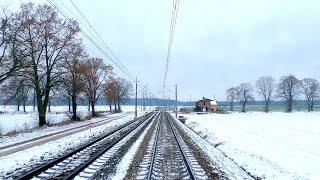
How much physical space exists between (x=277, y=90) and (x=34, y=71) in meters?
126

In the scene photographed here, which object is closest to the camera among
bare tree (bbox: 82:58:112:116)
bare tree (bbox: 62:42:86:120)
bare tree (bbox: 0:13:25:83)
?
bare tree (bbox: 0:13:25:83)

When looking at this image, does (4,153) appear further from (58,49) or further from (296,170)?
(58,49)

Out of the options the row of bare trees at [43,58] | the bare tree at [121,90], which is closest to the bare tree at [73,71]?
the row of bare trees at [43,58]

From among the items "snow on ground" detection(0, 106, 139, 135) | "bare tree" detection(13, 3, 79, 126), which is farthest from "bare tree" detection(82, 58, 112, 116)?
"bare tree" detection(13, 3, 79, 126)

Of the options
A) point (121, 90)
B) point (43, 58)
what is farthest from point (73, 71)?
point (121, 90)

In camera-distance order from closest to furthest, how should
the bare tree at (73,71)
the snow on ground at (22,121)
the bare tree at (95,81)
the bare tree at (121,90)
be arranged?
the snow on ground at (22,121) → the bare tree at (73,71) → the bare tree at (95,81) → the bare tree at (121,90)

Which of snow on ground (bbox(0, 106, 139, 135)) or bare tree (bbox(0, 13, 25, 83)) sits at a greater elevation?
bare tree (bbox(0, 13, 25, 83))

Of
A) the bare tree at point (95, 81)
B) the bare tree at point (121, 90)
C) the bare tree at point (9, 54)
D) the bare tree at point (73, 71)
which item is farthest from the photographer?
the bare tree at point (121, 90)

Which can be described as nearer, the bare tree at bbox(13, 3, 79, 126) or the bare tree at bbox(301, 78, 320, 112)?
the bare tree at bbox(13, 3, 79, 126)

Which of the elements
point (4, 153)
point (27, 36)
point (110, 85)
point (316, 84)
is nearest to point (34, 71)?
point (27, 36)

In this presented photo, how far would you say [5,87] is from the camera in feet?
159

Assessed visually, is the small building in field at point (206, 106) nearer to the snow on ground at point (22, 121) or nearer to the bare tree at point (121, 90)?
the bare tree at point (121, 90)

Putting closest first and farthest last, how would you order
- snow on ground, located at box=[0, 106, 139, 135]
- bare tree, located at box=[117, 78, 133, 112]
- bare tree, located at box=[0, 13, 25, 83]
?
bare tree, located at box=[0, 13, 25, 83], snow on ground, located at box=[0, 106, 139, 135], bare tree, located at box=[117, 78, 133, 112]

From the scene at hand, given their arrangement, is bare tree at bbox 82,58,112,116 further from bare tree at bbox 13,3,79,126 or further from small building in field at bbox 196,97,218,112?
small building in field at bbox 196,97,218,112
